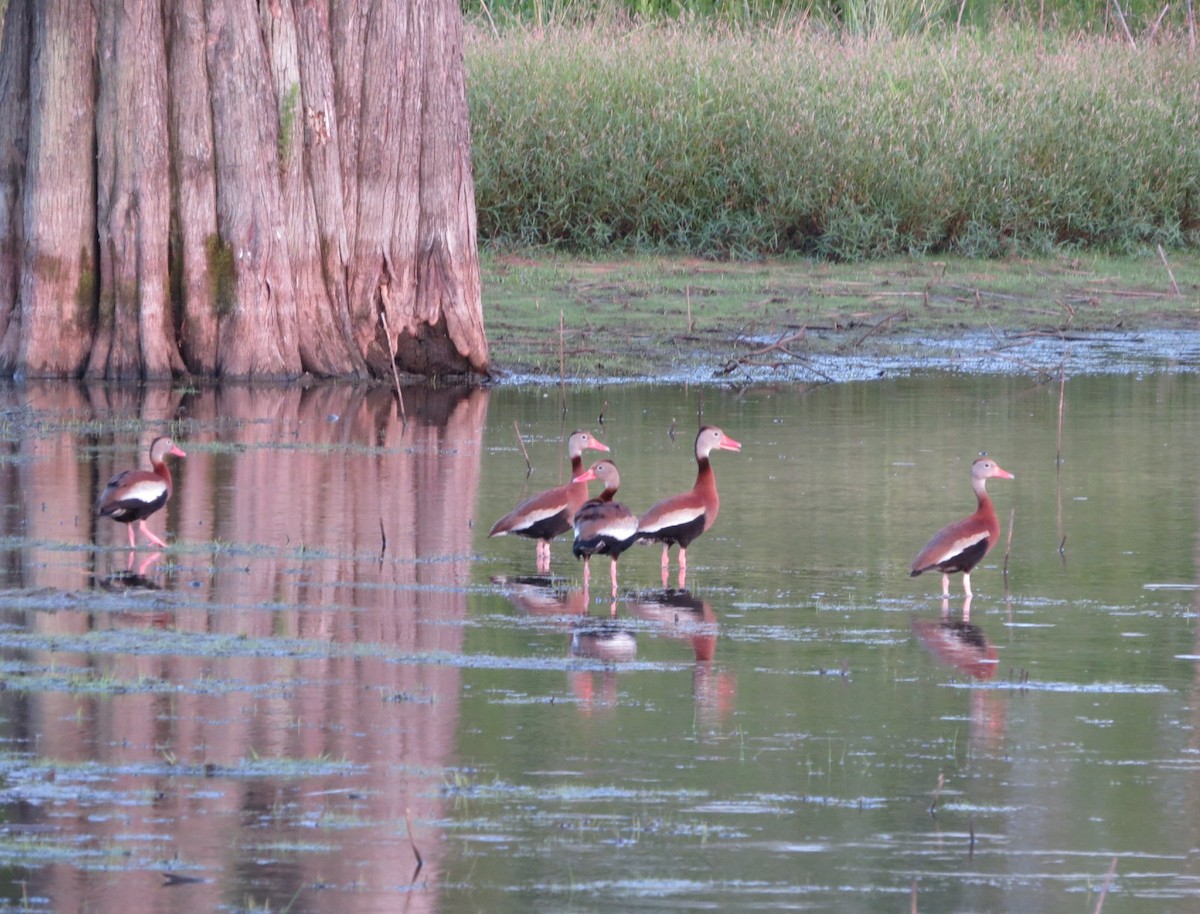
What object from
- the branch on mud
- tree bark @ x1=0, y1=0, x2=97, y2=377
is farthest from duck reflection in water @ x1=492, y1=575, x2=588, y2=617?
the branch on mud

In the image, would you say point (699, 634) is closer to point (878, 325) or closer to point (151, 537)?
point (151, 537)

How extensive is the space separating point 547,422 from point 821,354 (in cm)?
434

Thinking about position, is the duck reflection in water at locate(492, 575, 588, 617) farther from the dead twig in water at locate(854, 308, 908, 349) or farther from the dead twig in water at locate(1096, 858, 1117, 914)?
the dead twig in water at locate(854, 308, 908, 349)

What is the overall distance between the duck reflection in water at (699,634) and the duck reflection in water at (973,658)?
0.75 m

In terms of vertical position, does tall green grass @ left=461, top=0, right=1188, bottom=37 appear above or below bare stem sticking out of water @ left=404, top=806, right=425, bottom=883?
above

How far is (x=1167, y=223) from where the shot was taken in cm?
2362

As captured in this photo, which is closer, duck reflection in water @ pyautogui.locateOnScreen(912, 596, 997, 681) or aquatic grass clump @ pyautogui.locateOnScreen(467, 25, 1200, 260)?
duck reflection in water @ pyautogui.locateOnScreen(912, 596, 997, 681)

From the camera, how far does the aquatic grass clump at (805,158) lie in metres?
→ 22.4

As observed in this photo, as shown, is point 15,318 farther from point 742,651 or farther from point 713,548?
point 742,651

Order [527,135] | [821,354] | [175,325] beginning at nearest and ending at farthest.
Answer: [175,325]
[821,354]
[527,135]

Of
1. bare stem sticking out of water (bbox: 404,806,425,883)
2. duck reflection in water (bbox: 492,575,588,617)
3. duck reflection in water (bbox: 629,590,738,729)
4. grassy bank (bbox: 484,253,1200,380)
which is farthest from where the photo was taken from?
grassy bank (bbox: 484,253,1200,380)

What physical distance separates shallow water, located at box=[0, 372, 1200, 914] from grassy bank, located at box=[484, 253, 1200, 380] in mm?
5007

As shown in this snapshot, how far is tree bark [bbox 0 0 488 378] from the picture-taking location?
1466 cm

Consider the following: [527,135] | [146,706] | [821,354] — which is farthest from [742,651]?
[527,135]
